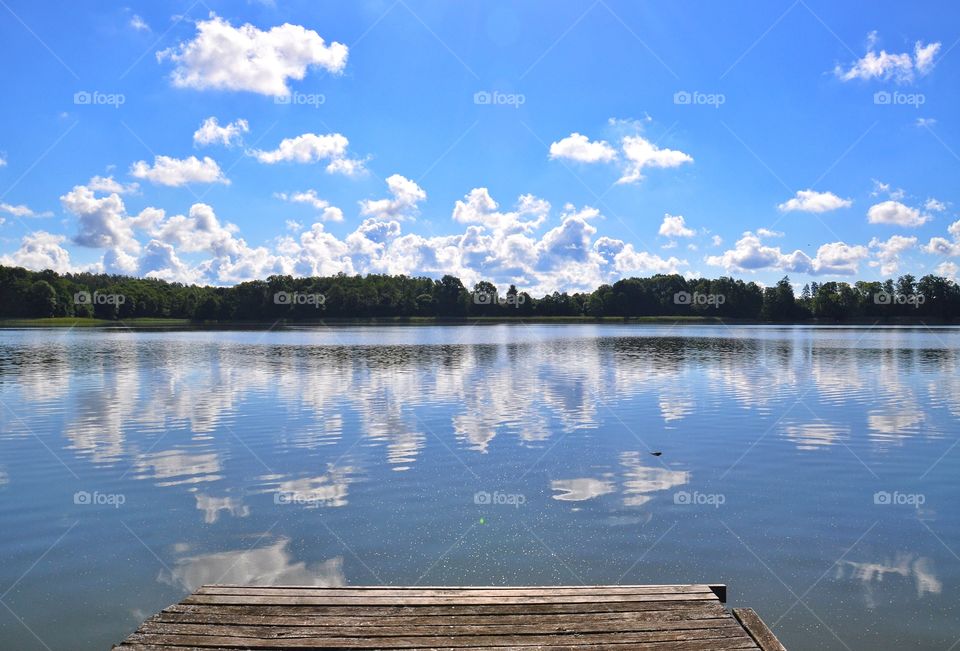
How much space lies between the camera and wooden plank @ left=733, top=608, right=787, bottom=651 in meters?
6.18

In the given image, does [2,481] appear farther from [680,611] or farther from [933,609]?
[933,609]

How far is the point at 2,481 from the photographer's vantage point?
1484 centimetres

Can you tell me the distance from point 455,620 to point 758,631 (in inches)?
117

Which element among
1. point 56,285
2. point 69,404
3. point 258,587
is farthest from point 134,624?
point 56,285

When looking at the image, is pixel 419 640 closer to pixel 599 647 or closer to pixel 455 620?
pixel 455 620

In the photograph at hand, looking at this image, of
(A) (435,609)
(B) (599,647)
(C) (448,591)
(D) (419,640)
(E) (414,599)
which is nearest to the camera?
(B) (599,647)

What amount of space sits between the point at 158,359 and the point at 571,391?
33759 mm

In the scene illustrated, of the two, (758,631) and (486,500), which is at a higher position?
(758,631)

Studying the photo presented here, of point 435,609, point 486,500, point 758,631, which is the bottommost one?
point 486,500

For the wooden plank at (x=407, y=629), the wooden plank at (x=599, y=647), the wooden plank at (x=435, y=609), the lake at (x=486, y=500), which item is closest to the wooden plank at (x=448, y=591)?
the wooden plank at (x=435, y=609)

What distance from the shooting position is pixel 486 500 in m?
13.3

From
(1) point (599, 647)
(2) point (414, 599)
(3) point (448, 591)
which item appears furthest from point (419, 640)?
(1) point (599, 647)

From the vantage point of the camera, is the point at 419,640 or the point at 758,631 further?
the point at 758,631

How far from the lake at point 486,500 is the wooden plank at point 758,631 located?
53.9 inches
